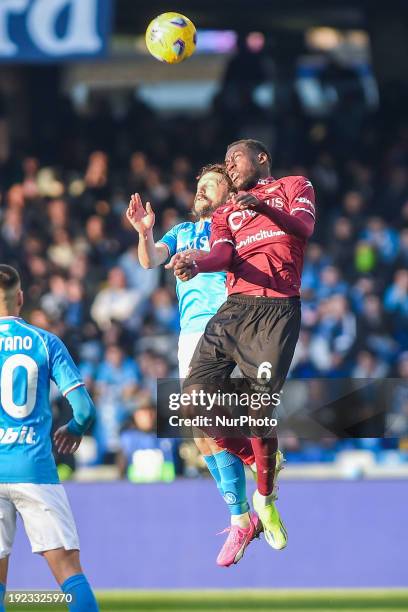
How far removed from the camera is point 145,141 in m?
20.8

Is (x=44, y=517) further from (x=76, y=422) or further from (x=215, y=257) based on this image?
(x=215, y=257)

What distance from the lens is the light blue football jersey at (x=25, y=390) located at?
27.6 feet

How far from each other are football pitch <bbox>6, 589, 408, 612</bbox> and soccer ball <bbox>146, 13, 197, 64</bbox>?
5.85 metres

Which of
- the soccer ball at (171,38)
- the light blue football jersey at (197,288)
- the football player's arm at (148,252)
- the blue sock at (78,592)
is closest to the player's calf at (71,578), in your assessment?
the blue sock at (78,592)

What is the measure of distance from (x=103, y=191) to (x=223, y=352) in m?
10.8

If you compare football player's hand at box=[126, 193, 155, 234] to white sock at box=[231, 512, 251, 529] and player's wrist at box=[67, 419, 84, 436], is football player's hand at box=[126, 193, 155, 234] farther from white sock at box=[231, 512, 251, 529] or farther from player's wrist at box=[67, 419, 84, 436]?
white sock at box=[231, 512, 251, 529]

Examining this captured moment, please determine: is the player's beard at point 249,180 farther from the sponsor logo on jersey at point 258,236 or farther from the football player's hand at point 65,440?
the football player's hand at point 65,440

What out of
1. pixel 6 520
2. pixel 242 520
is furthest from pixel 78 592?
pixel 242 520

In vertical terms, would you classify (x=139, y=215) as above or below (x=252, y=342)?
above

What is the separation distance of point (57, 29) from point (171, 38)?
8.55 meters

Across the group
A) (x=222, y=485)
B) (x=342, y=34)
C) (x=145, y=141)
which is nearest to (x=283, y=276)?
(x=222, y=485)

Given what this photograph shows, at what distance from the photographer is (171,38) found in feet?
29.6

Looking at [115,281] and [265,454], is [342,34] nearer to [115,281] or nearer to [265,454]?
[115,281]

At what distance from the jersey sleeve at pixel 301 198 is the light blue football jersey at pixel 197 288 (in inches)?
37.4
